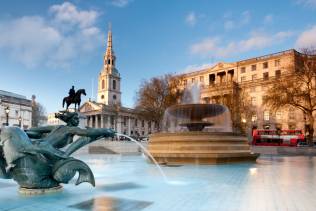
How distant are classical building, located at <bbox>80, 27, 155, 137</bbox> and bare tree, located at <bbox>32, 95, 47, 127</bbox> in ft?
63.6

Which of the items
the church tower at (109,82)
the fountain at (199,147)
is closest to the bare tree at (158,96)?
the fountain at (199,147)

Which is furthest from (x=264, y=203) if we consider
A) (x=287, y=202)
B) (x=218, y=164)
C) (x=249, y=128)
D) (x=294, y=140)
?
(x=249, y=128)

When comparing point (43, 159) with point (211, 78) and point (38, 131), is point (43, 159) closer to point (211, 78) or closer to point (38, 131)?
point (38, 131)

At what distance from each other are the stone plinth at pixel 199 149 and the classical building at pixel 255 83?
4112 centimetres

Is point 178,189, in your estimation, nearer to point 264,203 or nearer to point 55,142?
point 264,203

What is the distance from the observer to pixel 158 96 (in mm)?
47688

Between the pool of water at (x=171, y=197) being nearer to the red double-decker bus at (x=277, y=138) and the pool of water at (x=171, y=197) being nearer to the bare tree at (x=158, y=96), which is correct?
the red double-decker bus at (x=277, y=138)

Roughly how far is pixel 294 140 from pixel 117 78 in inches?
3752

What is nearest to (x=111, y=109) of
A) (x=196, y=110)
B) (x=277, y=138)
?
(x=277, y=138)

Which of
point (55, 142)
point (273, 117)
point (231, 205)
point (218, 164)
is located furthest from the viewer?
point (273, 117)

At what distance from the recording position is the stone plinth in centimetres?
1416

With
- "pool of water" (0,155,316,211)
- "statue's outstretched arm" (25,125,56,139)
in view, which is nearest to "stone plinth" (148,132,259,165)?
"pool of water" (0,155,316,211)

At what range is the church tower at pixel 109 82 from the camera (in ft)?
411

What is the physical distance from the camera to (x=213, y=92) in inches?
2724
